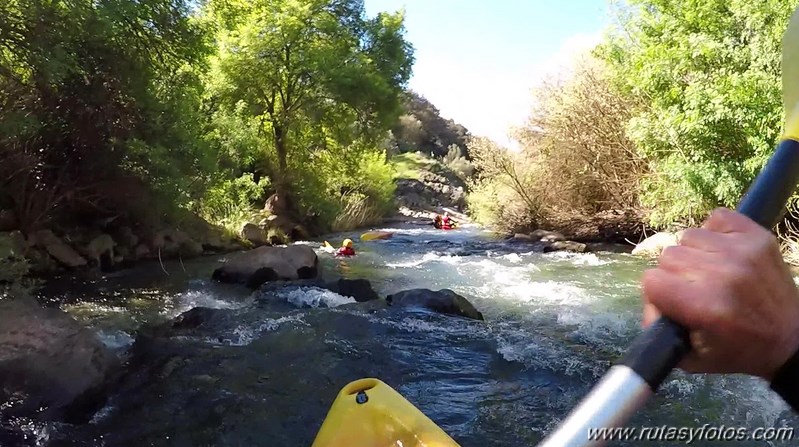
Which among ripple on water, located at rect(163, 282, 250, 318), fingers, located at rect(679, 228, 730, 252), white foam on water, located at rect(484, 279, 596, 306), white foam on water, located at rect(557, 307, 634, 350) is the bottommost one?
white foam on water, located at rect(484, 279, 596, 306)

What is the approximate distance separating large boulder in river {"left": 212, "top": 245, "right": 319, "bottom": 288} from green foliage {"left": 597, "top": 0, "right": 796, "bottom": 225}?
672cm

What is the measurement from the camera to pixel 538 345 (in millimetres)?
5422

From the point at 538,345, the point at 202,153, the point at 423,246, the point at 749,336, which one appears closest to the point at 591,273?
the point at 538,345

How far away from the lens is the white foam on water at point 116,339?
17.5 feet

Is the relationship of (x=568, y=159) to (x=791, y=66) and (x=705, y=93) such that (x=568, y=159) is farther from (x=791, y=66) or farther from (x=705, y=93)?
(x=791, y=66)

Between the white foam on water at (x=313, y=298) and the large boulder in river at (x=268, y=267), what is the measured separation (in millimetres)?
1112

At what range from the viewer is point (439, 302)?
6672 mm

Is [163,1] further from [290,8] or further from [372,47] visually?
[372,47]

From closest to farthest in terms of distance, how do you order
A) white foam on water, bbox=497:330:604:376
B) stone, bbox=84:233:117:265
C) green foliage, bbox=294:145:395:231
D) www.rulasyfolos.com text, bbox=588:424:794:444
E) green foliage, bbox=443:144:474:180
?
www.rulasyfolos.com text, bbox=588:424:794:444 < white foam on water, bbox=497:330:604:376 < stone, bbox=84:233:117:265 < green foliage, bbox=294:145:395:231 < green foliage, bbox=443:144:474:180

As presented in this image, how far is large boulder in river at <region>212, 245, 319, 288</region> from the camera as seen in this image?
877cm

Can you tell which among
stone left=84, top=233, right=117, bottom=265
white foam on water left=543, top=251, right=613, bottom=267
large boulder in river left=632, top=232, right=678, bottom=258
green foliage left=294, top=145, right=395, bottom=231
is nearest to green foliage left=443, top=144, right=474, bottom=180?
green foliage left=294, top=145, right=395, bottom=231

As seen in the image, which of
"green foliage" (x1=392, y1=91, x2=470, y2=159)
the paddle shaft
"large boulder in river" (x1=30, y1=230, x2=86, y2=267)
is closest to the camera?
the paddle shaft

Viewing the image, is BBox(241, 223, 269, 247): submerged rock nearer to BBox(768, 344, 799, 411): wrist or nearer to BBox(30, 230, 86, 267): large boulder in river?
BBox(30, 230, 86, 267): large boulder in river

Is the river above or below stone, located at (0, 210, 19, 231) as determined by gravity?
below
